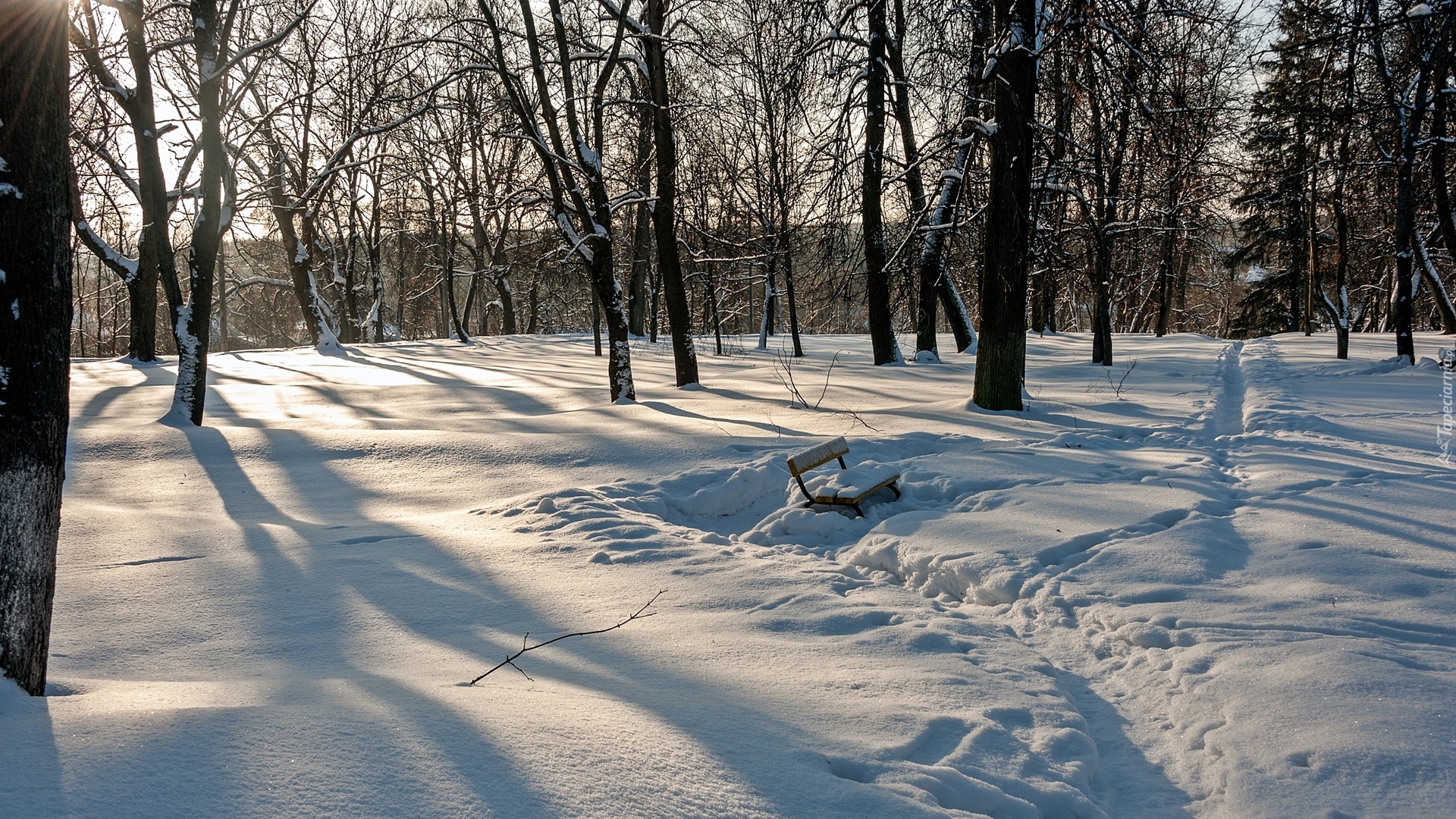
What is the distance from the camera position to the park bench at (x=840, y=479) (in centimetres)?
610

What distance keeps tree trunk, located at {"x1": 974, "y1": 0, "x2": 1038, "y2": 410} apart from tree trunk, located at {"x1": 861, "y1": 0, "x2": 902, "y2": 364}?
6.98 feet

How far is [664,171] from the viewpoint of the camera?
11.3m

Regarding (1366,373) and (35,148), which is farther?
(1366,373)

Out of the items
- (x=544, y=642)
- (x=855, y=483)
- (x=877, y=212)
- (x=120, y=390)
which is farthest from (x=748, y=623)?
(x=120, y=390)

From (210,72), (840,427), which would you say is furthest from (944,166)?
(210,72)

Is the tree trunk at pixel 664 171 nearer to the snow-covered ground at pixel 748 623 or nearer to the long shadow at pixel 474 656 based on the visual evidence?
the snow-covered ground at pixel 748 623

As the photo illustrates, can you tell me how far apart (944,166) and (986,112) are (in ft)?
3.95

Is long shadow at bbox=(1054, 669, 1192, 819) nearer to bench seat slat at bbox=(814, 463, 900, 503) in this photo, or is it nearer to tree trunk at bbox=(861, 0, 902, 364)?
bench seat slat at bbox=(814, 463, 900, 503)

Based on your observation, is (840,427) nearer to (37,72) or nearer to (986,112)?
(986,112)

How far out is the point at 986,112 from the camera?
37.6 feet

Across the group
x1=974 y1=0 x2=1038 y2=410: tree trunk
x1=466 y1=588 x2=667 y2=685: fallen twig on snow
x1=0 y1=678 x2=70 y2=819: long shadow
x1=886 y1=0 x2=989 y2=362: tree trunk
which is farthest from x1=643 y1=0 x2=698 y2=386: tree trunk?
x1=0 y1=678 x2=70 y2=819: long shadow

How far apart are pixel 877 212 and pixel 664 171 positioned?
5149mm

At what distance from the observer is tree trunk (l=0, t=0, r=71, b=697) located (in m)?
2.68

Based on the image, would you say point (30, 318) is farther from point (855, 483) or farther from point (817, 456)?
point (855, 483)
